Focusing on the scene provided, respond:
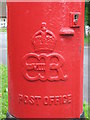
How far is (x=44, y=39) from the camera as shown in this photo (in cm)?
228

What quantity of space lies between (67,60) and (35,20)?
0.42m

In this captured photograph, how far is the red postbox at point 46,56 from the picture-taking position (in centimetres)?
229

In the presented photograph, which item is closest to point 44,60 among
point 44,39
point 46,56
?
point 46,56

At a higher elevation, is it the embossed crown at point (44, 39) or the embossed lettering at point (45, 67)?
the embossed crown at point (44, 39)

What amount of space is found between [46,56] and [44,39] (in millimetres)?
136

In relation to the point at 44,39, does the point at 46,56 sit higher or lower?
lower

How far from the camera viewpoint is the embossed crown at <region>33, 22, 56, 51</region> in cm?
228

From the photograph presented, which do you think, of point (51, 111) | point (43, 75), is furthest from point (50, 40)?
point (51, 111)

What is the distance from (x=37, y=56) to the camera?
2.30m

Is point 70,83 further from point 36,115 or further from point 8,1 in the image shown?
point 8,1

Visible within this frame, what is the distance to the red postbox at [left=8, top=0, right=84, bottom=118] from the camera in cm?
229

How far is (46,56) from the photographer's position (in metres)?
2.30

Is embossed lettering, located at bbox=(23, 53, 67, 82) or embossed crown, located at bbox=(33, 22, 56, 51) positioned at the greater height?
embossed crown, located at bbox=(33, 22, 56, 51)

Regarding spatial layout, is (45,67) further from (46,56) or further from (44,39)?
(44,39)
